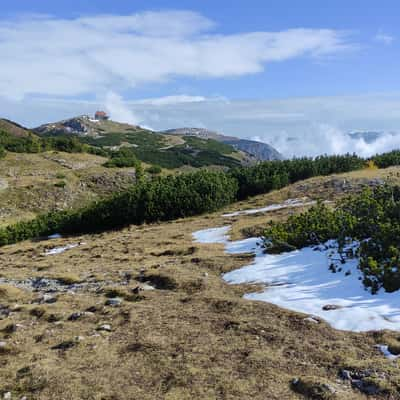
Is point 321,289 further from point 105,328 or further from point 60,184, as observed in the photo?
point 60,184

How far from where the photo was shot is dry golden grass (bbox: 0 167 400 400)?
4.80 m

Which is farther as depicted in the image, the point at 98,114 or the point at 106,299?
the point at 98,114

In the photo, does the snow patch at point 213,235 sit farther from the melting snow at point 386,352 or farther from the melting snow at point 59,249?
the melting snow at point 386,352

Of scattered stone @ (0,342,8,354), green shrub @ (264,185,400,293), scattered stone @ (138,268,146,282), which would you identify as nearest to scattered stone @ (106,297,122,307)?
scattered stone @ (138,268,146,282)

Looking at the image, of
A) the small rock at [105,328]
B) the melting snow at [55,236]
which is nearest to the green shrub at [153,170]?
the melting snow at [55,236]

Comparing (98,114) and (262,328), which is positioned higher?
(98,114)

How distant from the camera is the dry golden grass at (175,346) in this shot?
480 centimetres

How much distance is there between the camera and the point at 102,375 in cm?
521

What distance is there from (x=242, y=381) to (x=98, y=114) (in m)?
178

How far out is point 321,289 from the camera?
24.5ft

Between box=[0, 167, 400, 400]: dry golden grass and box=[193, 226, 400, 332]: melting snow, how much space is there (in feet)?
1.08

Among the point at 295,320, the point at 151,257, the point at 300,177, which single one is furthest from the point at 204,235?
the point at 300,177

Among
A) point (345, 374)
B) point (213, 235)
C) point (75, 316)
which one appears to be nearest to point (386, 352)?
point (345, 374)

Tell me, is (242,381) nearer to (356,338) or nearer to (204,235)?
(356,338)
